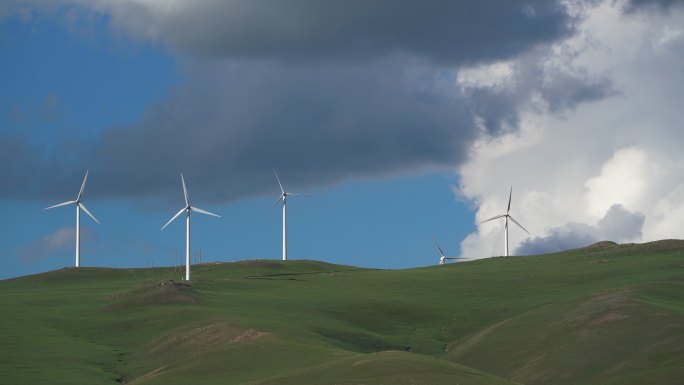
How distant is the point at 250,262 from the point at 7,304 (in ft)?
164

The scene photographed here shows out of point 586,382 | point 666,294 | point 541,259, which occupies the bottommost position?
point 586,382

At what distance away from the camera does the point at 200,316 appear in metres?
100

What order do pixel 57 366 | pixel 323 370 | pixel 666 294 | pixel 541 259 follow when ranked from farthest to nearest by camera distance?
1. pixel 541 259
2. pixel 666 294
3. pixel 57 366
4. pixel 323 370

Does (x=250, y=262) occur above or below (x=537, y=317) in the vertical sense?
above

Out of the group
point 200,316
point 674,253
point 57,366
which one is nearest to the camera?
point 57,366

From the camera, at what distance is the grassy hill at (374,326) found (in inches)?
2697

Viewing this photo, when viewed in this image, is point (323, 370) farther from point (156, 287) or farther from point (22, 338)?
point (156, 287)

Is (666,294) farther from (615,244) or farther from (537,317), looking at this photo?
(615,244)

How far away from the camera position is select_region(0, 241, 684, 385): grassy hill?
Answer: 68500mm

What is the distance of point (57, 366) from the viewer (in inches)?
3300

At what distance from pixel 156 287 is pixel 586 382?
6243 cm

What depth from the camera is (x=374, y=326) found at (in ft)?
341

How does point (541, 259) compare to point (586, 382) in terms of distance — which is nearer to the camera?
point (586, 382)

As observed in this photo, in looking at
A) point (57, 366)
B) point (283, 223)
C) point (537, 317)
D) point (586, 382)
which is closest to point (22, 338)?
point (57, 366)
